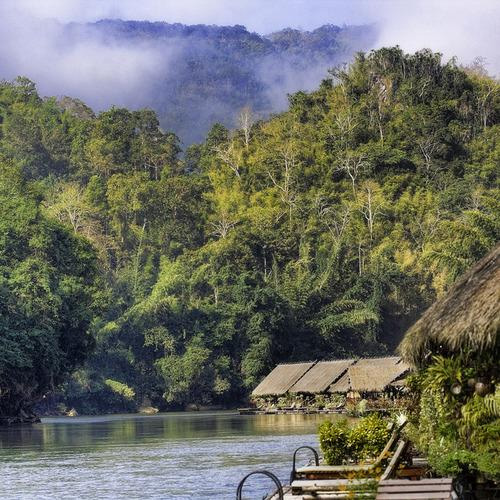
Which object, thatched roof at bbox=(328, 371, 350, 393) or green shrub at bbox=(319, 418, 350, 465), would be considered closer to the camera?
green shrub at bbox=(319, 418, 350, 465)

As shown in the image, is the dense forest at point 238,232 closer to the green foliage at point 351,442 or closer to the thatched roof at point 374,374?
the thatched roof at point 374,374

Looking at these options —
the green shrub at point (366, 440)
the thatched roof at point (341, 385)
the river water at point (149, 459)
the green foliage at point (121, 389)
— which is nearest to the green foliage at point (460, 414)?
the green shrub at point (366, 440)

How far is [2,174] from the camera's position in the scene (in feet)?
249

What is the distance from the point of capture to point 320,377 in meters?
57.2

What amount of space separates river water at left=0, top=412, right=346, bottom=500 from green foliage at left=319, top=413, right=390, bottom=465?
2120 millimetres

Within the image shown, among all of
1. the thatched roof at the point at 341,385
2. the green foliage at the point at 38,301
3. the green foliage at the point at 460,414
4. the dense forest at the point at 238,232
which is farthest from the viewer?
the dense forest at the point at 238,232

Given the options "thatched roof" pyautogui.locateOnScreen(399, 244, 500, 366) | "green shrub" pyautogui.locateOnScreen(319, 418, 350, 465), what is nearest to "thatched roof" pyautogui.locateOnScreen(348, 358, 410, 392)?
"green shrub" pyautogui.locateOnScreen(319, 418, 350, 465)

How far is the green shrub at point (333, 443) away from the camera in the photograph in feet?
64.3

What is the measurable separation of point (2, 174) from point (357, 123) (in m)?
27.3

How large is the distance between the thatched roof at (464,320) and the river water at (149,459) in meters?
4.95

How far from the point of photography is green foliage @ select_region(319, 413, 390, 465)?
1964 cm

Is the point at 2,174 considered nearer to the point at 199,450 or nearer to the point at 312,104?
the point at 312,104

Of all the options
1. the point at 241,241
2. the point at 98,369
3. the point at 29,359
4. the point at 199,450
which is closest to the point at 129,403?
the point at 98,369

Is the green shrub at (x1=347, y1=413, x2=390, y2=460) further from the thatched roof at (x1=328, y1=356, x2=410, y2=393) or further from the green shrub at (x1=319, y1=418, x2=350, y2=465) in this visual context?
the thatched roof at (x1=328, y1=356, x2=410, y2=393)
